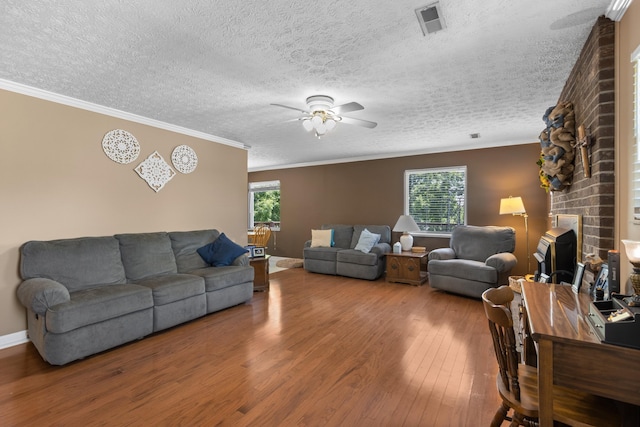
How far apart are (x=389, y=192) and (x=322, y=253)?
190 centimetres

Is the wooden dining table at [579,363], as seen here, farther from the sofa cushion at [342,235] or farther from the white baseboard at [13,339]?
the sofa cushion at [342,235]

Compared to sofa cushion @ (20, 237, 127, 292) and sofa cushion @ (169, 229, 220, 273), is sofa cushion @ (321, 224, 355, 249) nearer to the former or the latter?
sofa cushion @ (169, 229, 220, 273)

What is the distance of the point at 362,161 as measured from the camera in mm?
6668

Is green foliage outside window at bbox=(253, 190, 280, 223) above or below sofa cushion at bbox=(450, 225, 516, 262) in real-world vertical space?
above

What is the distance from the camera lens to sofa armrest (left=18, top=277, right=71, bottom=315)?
2447 millimetres

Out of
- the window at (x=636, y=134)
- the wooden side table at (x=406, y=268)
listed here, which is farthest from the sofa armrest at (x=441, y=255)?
the window at (x=636, y=134)

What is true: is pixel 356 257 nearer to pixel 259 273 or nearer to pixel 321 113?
pixel 259 273

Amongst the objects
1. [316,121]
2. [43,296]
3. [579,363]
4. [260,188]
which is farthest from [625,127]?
[260,188]

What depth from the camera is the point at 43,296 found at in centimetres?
245

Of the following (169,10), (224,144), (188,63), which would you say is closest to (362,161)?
(224,144)

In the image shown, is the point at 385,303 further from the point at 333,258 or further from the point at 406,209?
the point at 406,209

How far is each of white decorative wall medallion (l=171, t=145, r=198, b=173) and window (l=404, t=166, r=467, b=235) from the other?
3.98 m

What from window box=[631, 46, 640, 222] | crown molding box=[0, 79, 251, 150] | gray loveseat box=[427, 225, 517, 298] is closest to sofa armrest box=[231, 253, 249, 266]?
crown molding box=[0, 79, 251, 150]

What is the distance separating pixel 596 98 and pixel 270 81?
7.91 feet
